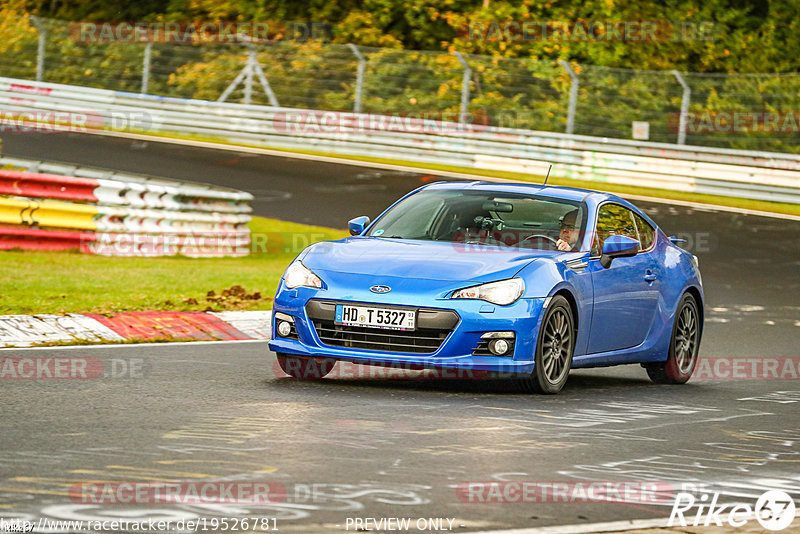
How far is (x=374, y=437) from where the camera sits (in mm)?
7309

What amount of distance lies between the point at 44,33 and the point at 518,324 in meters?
27.6

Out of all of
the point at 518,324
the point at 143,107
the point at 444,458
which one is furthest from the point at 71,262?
the point at 143,107

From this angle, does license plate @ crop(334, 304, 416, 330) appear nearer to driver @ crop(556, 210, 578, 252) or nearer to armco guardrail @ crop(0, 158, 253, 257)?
driver @ crop(556, 210, 578, 252)

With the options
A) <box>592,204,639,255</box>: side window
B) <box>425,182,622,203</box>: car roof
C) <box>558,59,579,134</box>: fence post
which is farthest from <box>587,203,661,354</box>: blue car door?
<box>558,59,579,134</box>: fence post

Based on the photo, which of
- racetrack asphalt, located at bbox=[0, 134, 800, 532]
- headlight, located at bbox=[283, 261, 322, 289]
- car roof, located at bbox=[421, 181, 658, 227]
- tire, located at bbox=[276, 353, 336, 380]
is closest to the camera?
racetrack asphalt, located at bbox=[0, 134, 800, 532]

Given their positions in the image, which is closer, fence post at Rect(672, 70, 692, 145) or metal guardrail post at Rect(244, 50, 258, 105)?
fence post at Rect(672, 70, 692, 145)

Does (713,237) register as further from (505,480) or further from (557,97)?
(505,480)

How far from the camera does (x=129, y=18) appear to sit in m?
43.0

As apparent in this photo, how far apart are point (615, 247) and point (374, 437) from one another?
10.7ft

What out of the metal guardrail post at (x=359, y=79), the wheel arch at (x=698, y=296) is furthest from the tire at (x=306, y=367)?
the metal guardrail post at (x=359, y=79)

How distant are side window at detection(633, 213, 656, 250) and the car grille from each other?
2.50 metres

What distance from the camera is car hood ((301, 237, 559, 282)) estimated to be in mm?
9047

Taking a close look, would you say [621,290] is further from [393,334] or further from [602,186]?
[602,186]

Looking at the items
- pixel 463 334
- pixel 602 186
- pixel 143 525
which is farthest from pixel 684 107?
pixel 143 525
